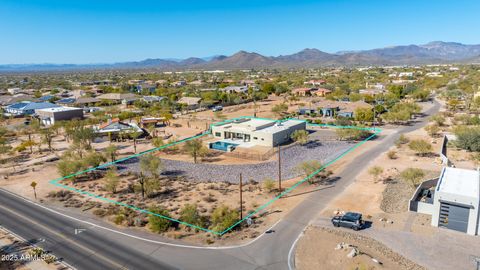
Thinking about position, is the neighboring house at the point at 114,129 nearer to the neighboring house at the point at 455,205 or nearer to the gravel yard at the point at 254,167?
the gravel yard at the point at 254,167

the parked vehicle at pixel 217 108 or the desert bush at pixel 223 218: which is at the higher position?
the parked vehicle at pixel 217 108

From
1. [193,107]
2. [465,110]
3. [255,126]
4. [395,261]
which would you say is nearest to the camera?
[395,261]

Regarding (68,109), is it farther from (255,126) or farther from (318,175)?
(318,175)

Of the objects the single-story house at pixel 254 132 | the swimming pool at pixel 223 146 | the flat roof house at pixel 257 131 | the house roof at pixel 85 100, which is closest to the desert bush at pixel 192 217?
the swimming pool at pixel 223 146

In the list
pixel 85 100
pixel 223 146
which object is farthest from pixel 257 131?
pixel 85 100

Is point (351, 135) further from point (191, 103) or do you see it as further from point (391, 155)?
point (191, 103)

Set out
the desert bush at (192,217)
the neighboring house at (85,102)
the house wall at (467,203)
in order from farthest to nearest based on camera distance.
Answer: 1. the neighboring house at (85,102)
2. the desert bush at (192,217)
3. the house wall at (467,203)

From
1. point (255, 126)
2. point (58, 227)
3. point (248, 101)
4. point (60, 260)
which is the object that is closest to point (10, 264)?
point (60, 260)
